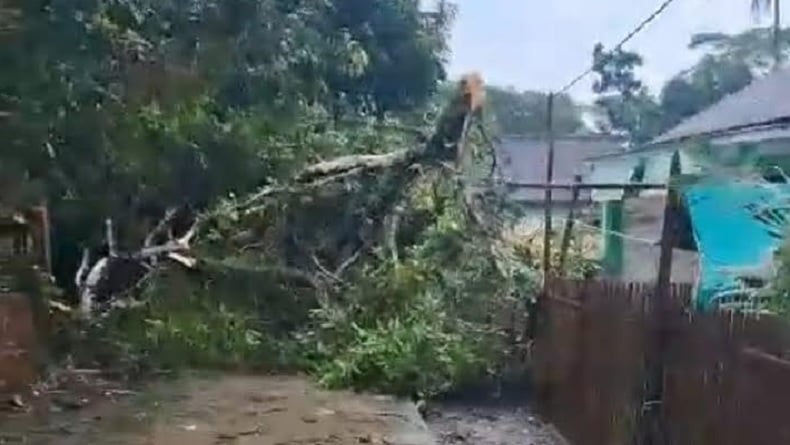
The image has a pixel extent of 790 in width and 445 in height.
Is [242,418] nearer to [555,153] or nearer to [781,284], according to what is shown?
[781,284]

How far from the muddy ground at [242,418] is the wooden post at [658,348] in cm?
211

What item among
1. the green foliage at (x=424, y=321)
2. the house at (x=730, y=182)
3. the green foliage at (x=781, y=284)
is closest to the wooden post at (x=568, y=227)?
the green foliage at (x=424, y=321)

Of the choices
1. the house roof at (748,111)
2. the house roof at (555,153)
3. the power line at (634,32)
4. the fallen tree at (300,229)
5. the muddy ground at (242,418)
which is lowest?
the muddy ground at (242,418)

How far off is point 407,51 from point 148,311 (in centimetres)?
644

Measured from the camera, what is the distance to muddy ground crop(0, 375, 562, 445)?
740 centimetres

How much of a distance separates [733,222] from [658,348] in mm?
1937

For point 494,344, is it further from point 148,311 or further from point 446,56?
point 446,56

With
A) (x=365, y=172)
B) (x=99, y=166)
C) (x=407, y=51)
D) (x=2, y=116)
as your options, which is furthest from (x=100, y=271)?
(x=407, y=51)

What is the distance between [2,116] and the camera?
779 cm

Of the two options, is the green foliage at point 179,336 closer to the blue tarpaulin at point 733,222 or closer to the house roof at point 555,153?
the blue tarpaulin at point 733,222

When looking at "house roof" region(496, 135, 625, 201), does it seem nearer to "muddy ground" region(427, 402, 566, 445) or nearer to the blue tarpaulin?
"muddy ground" region(427, 402, 566, 445)

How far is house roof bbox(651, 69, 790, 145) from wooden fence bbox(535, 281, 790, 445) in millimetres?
2575

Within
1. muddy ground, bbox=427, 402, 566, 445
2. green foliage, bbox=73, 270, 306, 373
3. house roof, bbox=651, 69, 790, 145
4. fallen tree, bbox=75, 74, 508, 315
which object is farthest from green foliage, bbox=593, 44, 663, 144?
green foliage, bbox=73, 270, 306, 373

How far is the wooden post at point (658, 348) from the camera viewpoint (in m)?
5.39
